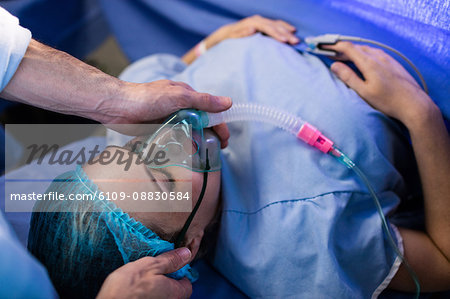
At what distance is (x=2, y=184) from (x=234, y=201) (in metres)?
0.73

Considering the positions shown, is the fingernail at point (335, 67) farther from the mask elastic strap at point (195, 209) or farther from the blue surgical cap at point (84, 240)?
the blue surgical cap at point (84, 240)

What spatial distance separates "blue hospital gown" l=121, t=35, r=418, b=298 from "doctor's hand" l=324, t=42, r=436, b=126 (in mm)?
32

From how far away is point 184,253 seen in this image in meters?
0.87

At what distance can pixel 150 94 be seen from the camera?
2.95 feet

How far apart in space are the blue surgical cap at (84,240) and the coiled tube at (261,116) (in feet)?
1.08

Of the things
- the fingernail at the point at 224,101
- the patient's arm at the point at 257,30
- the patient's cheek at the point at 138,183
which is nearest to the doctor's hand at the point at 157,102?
the fingernail at the point at 224,101

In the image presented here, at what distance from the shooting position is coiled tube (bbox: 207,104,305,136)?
0.98 metres

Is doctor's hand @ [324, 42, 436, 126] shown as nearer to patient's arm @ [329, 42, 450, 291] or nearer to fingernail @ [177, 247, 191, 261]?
patient's arm @ [329, 42, 450, 291]

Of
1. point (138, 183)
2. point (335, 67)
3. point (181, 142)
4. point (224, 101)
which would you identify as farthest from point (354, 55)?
point (138, 183)

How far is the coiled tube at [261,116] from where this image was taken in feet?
3.20

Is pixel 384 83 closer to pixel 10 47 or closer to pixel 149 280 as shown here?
pixel 149 280

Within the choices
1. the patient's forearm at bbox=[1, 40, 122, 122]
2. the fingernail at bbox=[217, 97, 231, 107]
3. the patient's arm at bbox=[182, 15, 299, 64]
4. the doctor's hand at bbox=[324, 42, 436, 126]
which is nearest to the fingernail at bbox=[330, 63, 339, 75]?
the doctor's hand at bbox=[324, 42, 436, 126]

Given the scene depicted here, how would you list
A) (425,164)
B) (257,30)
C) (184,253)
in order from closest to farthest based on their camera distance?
(184,253) < (425,164) < (257,30)

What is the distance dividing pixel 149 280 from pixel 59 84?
1.63 feet
